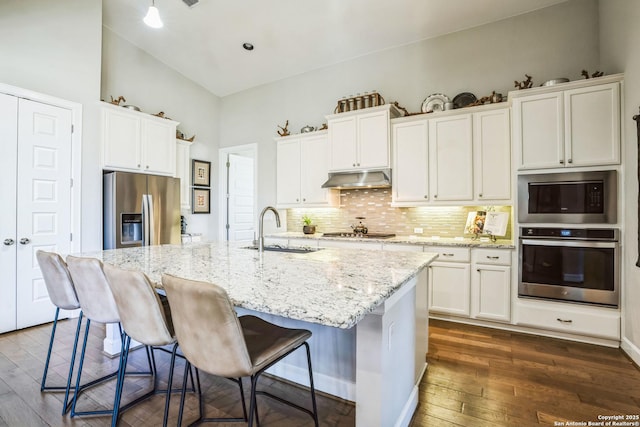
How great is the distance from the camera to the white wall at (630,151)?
2.38 metres

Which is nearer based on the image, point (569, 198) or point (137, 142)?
point (569, 198)

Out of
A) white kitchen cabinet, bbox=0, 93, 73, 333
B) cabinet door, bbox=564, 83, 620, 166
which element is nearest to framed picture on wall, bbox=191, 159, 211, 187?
white kitchen cabinet, bbox=0, 93, 73, 333

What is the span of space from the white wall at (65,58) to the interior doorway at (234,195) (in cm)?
210

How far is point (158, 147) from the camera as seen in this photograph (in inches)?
170

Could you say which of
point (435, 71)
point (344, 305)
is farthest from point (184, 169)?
point (344, 305)

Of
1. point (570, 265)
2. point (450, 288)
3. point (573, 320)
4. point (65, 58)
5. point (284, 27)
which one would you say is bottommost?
point (573, 320)

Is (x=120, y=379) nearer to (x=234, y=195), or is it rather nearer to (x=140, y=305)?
(x=140, y=305)

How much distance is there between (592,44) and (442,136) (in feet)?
5.39

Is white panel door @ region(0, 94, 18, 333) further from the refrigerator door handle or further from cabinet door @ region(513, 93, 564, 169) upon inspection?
cabinet door @ region(513, 93, 564, 169)

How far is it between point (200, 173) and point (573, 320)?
17.4ft

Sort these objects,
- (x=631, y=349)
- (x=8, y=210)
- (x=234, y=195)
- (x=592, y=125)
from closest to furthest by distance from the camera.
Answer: (x=631, y=349)
(x=592, y=125)
(x=8, y=210)
(x=234, y=195)

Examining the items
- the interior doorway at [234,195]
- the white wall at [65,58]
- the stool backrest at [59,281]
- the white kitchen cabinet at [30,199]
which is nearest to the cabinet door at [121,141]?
the white wall at [65,58]

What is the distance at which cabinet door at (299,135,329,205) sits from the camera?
4.34 meters

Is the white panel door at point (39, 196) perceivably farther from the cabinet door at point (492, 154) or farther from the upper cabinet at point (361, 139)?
the cabinet door at point (492, 154)
